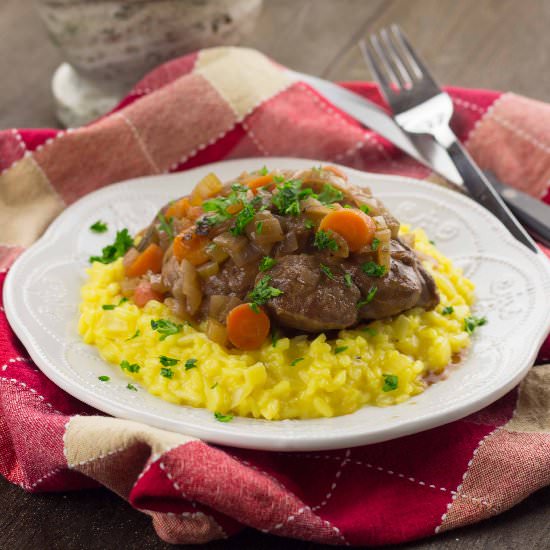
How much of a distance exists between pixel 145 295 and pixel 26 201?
6.28ft

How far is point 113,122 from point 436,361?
377cm

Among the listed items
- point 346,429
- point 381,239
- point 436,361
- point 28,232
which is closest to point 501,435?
point 436,361

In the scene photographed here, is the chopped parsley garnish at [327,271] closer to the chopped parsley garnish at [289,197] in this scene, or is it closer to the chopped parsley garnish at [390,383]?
the chopped parsley garnish at [289,197]

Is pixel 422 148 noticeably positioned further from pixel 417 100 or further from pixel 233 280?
pixel 233 280

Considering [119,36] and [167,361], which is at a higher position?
[119,36]

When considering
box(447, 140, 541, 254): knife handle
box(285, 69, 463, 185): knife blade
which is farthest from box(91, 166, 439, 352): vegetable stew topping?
box(285, 69, 463, 185): knife blade

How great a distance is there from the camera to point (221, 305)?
5.50 meters

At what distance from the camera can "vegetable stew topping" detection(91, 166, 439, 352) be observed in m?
5.31

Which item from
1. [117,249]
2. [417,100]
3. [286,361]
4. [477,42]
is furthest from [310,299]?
[477,42]

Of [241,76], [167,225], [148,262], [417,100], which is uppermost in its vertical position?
[417,100]

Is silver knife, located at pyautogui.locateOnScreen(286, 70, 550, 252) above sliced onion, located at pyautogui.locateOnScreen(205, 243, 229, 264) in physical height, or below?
above

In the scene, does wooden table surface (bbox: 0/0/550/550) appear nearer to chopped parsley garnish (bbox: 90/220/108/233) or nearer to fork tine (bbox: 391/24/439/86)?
fork tine (bbox: 391/24/439/86)

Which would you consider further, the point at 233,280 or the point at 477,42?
the point at 477,42

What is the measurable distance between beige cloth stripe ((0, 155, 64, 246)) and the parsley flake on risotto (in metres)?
1.35
